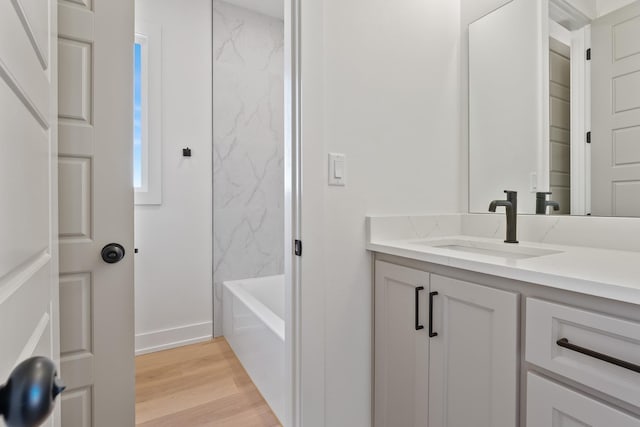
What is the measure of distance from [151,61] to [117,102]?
1.50m

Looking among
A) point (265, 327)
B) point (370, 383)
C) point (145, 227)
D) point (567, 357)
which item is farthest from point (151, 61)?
point (567, 357)

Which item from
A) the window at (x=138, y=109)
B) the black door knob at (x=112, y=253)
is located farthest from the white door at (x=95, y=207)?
the window at (x=138, y=109)

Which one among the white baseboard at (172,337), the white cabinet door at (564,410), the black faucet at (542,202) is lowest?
the white baseboard at (172,337)

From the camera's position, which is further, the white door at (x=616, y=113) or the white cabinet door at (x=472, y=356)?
the white door at (x=616, y=113)

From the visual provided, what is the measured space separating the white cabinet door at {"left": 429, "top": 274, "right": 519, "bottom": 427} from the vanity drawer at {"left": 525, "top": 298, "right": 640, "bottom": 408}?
0.19ft

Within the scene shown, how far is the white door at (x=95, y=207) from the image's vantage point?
91 centimetres

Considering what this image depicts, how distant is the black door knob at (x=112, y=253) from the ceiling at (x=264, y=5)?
2309 mm

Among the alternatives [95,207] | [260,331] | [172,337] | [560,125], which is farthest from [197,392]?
[560,125]

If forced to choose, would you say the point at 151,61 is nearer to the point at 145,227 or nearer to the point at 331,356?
the point at 145,227

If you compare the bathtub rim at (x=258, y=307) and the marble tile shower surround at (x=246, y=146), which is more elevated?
the marble tile shower surround at (x=246, y=146)

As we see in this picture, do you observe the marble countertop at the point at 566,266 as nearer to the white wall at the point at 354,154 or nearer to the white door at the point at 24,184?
the white wall at the point at 354,154

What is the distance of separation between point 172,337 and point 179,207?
37.9 inches

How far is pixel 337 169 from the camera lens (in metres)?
1.22

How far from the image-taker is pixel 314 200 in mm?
1168
